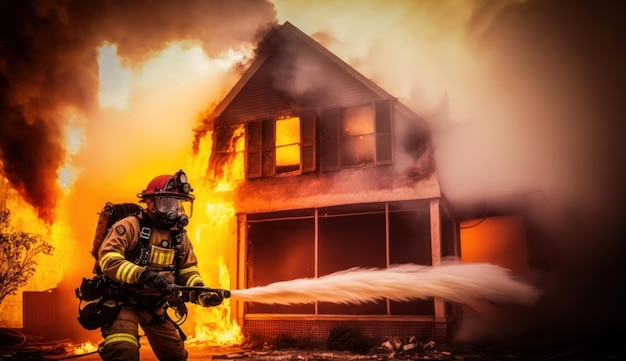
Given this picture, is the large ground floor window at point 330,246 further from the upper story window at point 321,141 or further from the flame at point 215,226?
the upper story window at point 321,141

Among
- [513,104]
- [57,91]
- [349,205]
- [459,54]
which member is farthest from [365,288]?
[57,91]

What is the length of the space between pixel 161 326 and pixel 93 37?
58.5 ft

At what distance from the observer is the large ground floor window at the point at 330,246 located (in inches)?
491

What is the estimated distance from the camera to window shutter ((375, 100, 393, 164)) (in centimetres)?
1207

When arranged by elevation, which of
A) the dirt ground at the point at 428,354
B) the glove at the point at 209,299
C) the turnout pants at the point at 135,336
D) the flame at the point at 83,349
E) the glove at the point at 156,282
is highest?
the glove at the point at 156,282

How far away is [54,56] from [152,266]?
1796cm

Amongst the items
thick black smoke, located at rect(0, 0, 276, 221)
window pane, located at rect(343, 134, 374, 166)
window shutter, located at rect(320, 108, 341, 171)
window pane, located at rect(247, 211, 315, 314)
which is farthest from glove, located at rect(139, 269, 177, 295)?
thick black smoke, located at rect(0, 0, 276, 221)

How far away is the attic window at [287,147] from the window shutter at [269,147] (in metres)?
0.28

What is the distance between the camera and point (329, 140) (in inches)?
504

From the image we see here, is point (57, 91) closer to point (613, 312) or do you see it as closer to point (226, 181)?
point (226, 181)

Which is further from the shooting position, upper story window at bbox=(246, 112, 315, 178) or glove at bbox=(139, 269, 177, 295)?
upper story window at bbox=(246, 112, 315, 178)

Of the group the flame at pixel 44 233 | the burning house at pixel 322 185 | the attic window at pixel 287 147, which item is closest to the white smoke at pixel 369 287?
the burning house at pixel 322 185

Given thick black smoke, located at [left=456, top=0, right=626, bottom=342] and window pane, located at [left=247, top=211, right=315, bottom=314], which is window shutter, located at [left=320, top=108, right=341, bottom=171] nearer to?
window pane, located at [left=247, top=211, right=315, bottom=314]

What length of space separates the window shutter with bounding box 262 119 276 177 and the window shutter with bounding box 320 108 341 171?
53.5 inches
